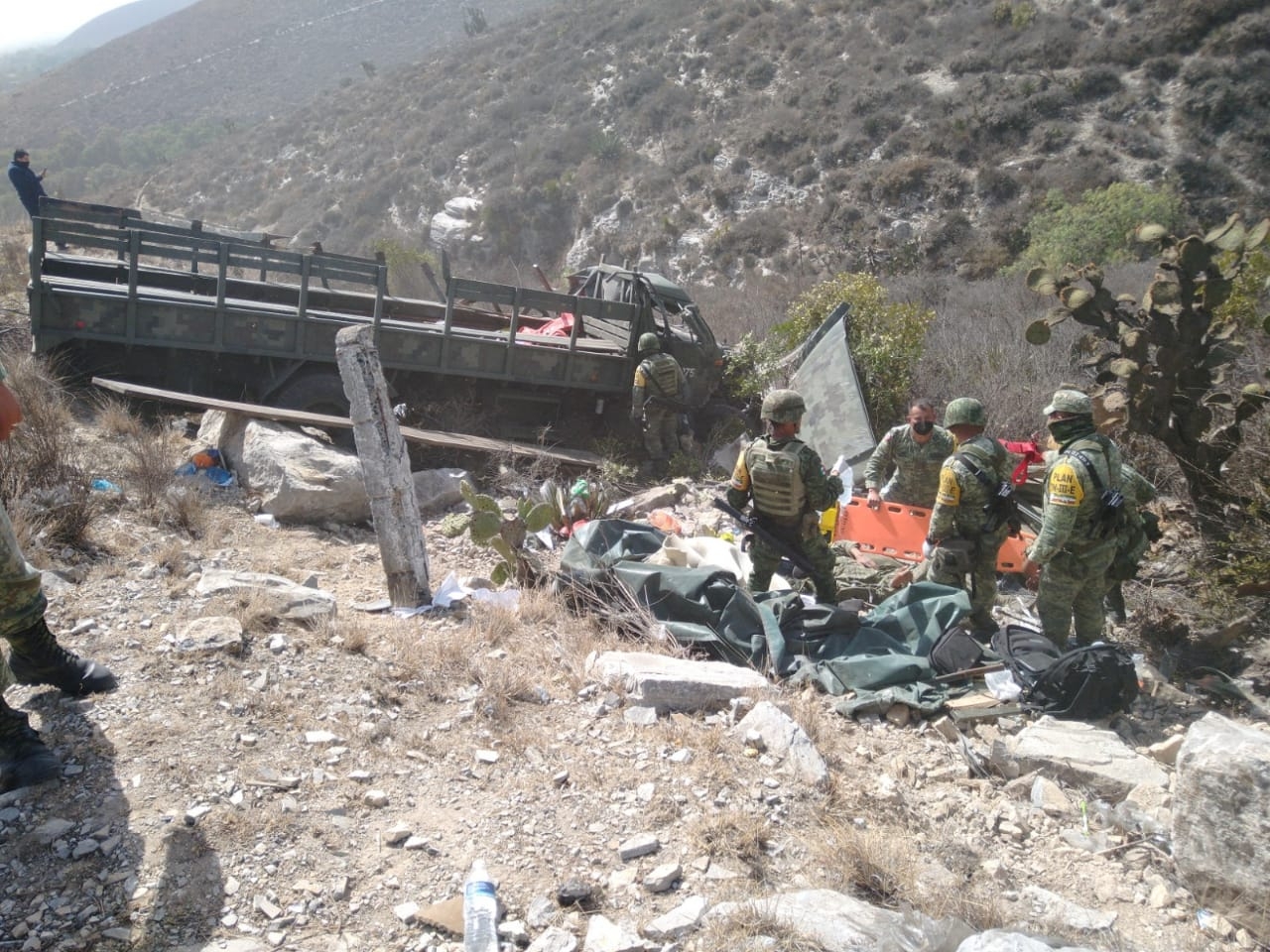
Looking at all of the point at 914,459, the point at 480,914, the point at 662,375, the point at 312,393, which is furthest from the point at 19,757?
the point at 662,375

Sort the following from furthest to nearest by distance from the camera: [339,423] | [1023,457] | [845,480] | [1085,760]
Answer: [339,423]
[845,480]
[1023,457]
[1085,760]

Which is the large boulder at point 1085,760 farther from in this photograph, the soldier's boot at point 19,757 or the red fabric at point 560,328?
the red fabric at point 560,328

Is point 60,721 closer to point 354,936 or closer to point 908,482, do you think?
point 354,936

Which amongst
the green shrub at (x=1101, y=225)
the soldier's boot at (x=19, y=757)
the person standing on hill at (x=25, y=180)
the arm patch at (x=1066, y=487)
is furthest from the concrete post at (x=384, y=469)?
the green shrub at (x=1101, y=225)

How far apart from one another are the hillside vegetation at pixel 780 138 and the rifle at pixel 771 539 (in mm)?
14867

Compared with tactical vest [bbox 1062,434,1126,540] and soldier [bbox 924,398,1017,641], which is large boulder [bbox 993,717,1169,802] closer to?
tactical vest [bbox 1062,434,1126,540]

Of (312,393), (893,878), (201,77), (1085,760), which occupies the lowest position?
(1085,760)

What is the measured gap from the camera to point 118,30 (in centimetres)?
10688

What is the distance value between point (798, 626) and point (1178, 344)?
3.29m

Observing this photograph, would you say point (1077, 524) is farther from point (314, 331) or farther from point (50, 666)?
point (314, 331)

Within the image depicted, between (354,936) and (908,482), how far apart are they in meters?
4.59

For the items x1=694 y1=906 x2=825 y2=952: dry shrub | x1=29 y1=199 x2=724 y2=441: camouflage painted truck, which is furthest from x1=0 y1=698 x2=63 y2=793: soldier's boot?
x1=29 y1=199 x2=724 y2=441: camouflage painted truck

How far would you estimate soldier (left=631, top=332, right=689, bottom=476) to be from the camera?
788cm

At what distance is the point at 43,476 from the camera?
5.16m
